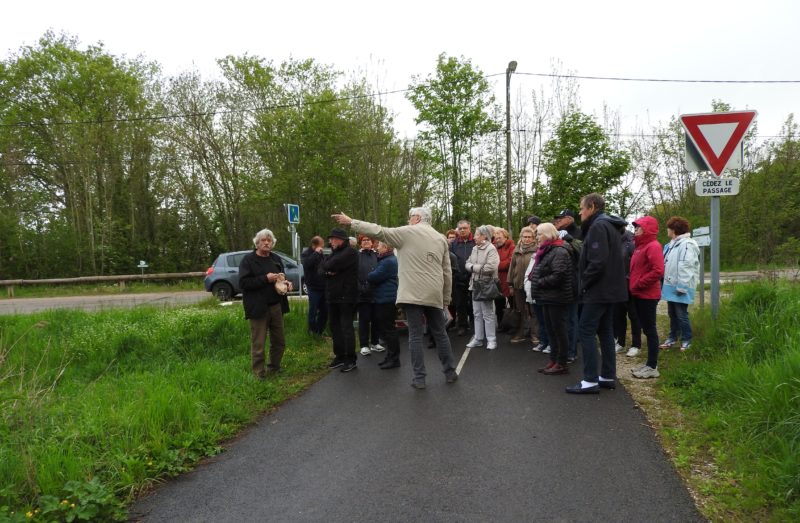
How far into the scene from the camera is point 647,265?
6043 millimetres

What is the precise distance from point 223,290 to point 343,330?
34.7 ft

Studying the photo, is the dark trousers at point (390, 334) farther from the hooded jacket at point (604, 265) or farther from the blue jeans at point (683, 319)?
the blue jeans at point (683, 319)

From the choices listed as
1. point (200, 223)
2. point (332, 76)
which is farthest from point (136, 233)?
point (332, 76)

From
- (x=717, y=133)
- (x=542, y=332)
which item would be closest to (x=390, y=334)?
(x=542, y=332)

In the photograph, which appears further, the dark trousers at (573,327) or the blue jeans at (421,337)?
the dark trousers at (573,327)

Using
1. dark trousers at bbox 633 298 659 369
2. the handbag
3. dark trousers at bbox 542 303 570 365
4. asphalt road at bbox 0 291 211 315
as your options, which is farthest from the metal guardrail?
dark trousers at bbox 633 298 659 369

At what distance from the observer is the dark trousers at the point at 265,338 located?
6262mm

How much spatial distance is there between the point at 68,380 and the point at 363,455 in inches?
193

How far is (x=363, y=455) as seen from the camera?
12.8 ft

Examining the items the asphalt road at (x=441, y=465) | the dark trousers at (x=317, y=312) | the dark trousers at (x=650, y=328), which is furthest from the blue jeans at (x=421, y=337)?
the dark trousers at (x=317, y=312)

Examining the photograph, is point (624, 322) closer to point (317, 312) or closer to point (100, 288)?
point (317, 312)

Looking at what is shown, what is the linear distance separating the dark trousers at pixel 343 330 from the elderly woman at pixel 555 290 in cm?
247

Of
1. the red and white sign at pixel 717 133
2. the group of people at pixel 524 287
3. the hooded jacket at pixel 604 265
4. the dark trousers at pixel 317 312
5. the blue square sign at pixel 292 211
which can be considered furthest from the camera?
the blue square sign at pixel 292 211

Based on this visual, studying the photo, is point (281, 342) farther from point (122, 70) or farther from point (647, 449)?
point (122, 70)
